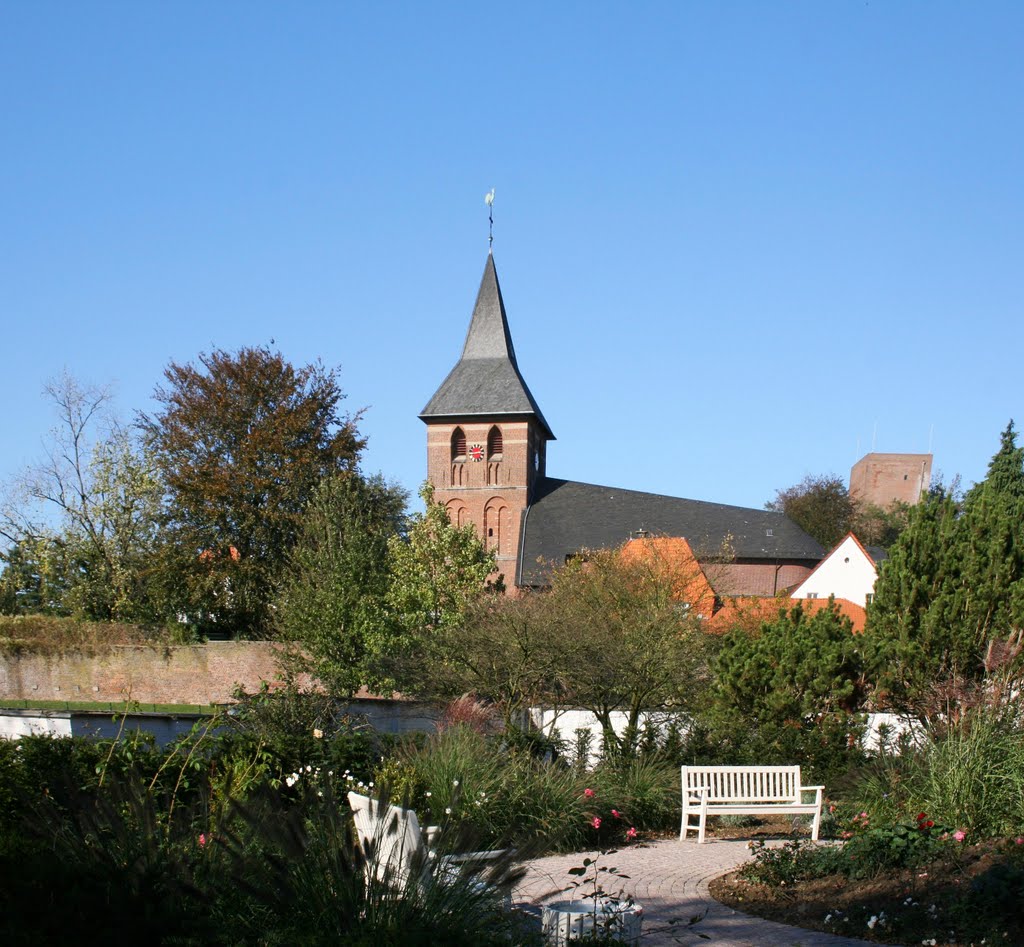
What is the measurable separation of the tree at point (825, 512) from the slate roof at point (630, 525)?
1156cm

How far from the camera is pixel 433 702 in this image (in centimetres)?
1684

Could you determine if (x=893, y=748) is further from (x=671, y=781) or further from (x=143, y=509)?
(x=143, y=509)

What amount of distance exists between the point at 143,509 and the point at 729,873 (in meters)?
31.1

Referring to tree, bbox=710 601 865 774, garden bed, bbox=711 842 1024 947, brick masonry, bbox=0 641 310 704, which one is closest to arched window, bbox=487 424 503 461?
brick masonry, bbox=0 641 310 704

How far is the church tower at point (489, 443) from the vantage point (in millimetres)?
49719

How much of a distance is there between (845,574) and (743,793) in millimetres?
35863

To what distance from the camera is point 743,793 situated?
11.7 meters

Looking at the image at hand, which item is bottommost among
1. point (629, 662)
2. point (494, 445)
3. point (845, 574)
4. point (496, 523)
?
point (629, 662)

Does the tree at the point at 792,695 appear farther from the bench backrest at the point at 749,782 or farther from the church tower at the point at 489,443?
the church tower at the point at 489,443

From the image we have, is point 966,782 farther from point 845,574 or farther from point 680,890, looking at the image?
point 845,574

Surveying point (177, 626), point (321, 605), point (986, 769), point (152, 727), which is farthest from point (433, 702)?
point (177, 626)

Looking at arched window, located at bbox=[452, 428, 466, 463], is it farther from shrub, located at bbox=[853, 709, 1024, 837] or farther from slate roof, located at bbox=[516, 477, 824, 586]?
shrub, located at bbox=[853, 709, 1024, 837]

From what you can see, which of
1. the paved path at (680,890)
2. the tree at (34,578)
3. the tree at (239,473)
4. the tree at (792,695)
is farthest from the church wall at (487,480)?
the paved path at (680,890)

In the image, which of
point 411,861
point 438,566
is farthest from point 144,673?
point 411,861
